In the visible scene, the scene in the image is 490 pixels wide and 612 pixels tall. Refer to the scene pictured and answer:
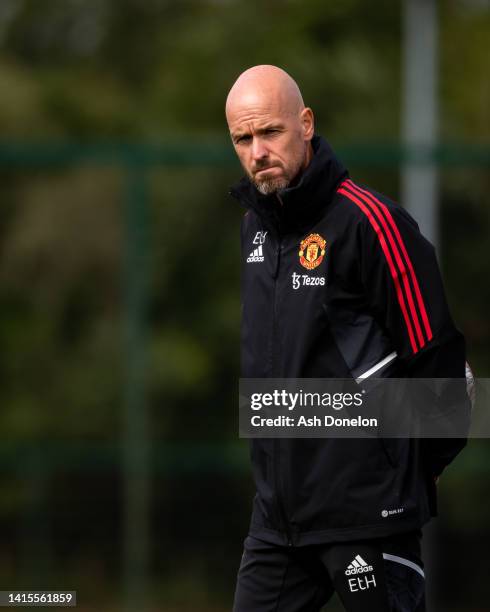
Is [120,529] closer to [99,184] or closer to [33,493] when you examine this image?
[33,493]

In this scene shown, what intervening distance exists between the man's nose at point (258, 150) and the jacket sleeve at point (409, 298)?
0.33 meters

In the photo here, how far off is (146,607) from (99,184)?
2.48m

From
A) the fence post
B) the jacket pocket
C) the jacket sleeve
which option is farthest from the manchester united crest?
the fence post

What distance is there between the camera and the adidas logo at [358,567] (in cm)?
338

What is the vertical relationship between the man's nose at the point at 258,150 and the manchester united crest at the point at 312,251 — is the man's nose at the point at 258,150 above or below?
above

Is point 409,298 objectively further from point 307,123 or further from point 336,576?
point 336,576

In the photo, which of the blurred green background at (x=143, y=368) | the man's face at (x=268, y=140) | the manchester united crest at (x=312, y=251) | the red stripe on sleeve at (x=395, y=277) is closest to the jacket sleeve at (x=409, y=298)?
the red stripe on sleeve at (x=395, y=277)

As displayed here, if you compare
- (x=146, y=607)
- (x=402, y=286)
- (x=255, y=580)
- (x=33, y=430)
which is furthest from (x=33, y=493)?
(x=402, y=286)

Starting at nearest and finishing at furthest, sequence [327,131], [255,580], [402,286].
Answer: [402,286], [255,580], [327,131]

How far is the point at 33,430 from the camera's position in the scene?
7.30 metres

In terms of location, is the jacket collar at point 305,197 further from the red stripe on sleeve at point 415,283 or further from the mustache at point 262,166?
the red stripe on sleeve at point 415,283

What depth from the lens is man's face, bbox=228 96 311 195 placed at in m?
3.49

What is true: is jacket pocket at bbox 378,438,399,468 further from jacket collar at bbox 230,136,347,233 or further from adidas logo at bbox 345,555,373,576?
jacket collar at bbox 230,136,347,233

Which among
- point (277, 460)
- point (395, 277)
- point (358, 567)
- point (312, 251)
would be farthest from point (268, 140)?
point (358, 567)
